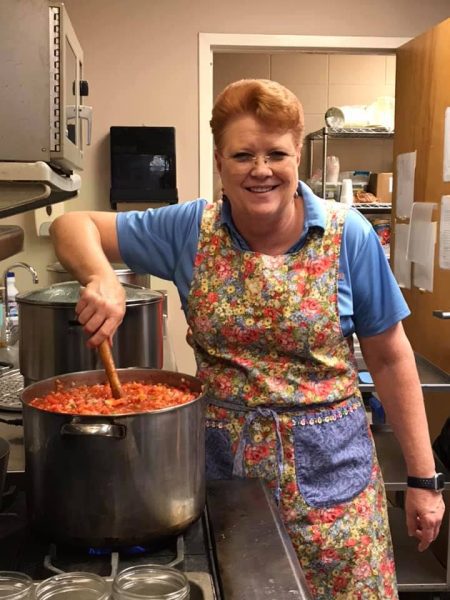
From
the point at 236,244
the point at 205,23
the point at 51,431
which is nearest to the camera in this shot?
the point at 51,431

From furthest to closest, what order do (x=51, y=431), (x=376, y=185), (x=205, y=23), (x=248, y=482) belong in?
(x=376, y=185) → (x=205, y=23) → (x=248, y=482) → (x=51, y=431)

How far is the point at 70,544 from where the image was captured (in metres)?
0.90

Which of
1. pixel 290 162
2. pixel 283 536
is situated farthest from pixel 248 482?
pixel 290 162

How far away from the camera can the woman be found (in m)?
1.33

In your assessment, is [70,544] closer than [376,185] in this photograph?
Yes

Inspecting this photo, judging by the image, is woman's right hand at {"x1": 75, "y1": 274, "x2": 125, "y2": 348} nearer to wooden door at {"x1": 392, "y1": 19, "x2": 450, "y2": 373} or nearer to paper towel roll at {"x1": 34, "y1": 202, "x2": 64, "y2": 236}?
wooden door at {"x1": 392, "y1": 19, "x2": 450, "y2": 373}

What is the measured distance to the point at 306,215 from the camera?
1396 millimetres

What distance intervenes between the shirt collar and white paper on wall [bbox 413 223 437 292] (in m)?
1.39

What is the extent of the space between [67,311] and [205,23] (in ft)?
8.02

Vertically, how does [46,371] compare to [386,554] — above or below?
above

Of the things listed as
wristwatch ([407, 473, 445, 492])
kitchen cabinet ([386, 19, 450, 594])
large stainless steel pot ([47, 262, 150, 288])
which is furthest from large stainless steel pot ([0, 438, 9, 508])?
kitchen cabinet ([386, 19, 450, 594])

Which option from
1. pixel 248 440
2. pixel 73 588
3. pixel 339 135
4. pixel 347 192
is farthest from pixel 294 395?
pixel 339 135

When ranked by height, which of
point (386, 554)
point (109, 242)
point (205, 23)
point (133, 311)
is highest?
point (205, 23)

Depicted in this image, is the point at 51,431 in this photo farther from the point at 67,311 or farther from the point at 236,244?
the point at 236,244
